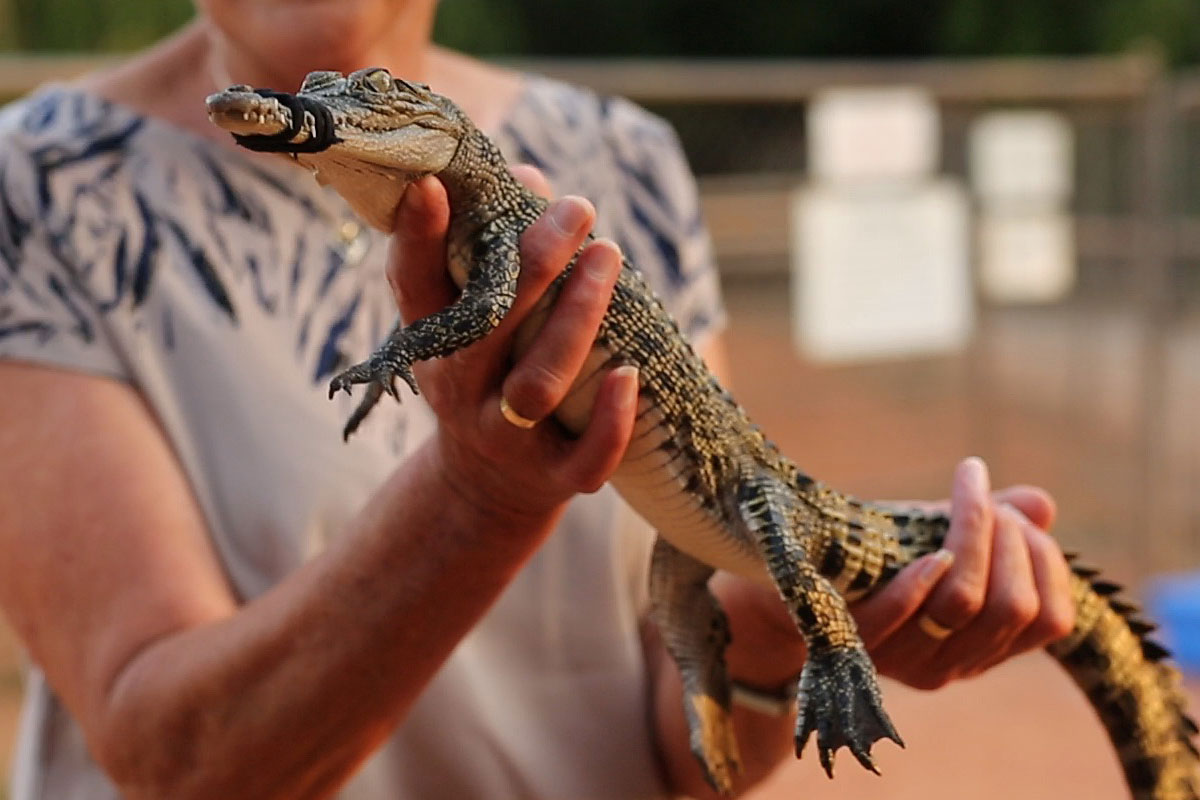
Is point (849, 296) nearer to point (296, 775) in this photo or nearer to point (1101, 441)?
point (1101, 441)

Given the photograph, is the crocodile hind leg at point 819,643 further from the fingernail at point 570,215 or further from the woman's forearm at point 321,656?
the fingernail at point 570,215

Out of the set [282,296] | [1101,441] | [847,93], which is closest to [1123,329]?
[1101,441]

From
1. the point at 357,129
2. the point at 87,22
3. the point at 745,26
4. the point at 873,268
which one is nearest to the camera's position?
the point at 357,129

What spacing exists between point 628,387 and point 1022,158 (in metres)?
4.56

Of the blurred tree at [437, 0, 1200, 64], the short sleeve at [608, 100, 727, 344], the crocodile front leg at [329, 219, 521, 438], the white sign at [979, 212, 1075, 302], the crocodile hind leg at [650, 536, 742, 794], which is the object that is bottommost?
the blurred tree at [437, 0, 1200, 64]

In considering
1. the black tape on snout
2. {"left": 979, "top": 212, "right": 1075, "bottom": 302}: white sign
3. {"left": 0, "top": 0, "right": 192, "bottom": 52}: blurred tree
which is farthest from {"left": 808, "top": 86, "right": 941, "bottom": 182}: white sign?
{"left": 0, "top": 0, "right": 192, "bottom": 52}: blurred tree

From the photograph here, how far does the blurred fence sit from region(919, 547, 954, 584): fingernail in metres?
3.63

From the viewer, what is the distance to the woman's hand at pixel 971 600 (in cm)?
134

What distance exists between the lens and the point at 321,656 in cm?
137

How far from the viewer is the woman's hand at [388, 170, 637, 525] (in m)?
1.13

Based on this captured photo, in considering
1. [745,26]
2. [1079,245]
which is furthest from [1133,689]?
[745,26]

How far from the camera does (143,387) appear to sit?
153cm

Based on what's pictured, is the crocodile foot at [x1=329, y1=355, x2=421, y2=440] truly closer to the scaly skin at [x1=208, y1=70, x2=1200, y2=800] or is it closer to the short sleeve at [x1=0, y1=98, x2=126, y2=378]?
the scaly skin at [x1=208, y1=70, x2=1200, y2=800]

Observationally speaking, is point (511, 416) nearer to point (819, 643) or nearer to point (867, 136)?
point (819, 643)
